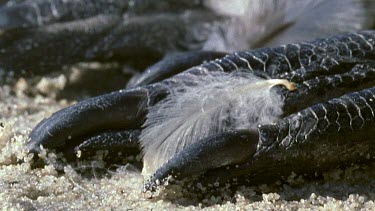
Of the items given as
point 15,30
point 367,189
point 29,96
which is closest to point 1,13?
point 15,30

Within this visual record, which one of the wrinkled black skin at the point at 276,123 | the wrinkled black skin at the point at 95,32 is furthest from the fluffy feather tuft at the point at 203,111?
the wrinkled black skin at the point at 95,32

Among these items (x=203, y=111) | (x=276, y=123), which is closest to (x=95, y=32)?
(x=203, y=111)

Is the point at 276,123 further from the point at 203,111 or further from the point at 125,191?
the point at 125,191

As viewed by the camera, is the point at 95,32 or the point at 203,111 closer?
→ the point at 203,111

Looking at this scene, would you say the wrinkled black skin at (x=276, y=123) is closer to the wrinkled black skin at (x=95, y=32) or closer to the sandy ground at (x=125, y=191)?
the sandy ground at (x=125, y=191)

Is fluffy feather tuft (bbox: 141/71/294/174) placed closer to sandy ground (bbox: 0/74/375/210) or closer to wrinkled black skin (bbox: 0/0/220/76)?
sandy ground (bbox: 0/74/375/210)

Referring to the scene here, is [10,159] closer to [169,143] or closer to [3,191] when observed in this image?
[3,191]
